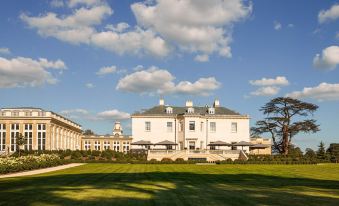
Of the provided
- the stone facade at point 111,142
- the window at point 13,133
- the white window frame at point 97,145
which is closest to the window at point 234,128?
the window at point 13,133

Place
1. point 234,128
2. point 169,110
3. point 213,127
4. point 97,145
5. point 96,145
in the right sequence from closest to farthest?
point 213,127 < point 234,128 < point 169,110 < point 97,145 < point 96,145

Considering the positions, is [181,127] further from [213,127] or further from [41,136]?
[41,136]

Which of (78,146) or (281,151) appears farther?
(78,146)

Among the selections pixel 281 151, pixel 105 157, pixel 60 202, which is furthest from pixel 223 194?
pixel 281 151

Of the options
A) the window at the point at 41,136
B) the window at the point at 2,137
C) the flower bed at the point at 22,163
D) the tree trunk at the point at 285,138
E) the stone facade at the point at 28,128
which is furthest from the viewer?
the window at the point at 2,137

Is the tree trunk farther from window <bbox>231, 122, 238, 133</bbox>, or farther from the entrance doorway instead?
the entrance doorway

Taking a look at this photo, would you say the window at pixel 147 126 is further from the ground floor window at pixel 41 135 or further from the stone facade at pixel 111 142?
the stone facade at pixel 111 142

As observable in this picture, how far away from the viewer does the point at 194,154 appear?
67188mm

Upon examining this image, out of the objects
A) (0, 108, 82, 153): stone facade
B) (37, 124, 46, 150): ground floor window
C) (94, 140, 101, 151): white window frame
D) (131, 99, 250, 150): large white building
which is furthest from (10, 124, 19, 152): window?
(94, 140, 101, 151): white window frame

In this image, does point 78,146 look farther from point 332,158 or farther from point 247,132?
point 332,158

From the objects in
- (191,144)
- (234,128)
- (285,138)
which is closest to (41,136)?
(191,144)

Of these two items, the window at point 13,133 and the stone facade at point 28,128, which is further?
the window at point 13,133

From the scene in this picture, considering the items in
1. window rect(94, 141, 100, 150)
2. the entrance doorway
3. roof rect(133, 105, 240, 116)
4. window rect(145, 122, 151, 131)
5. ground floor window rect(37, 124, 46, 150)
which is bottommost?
window rect(94, 141, 100, 150)

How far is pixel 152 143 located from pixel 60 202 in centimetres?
6064
